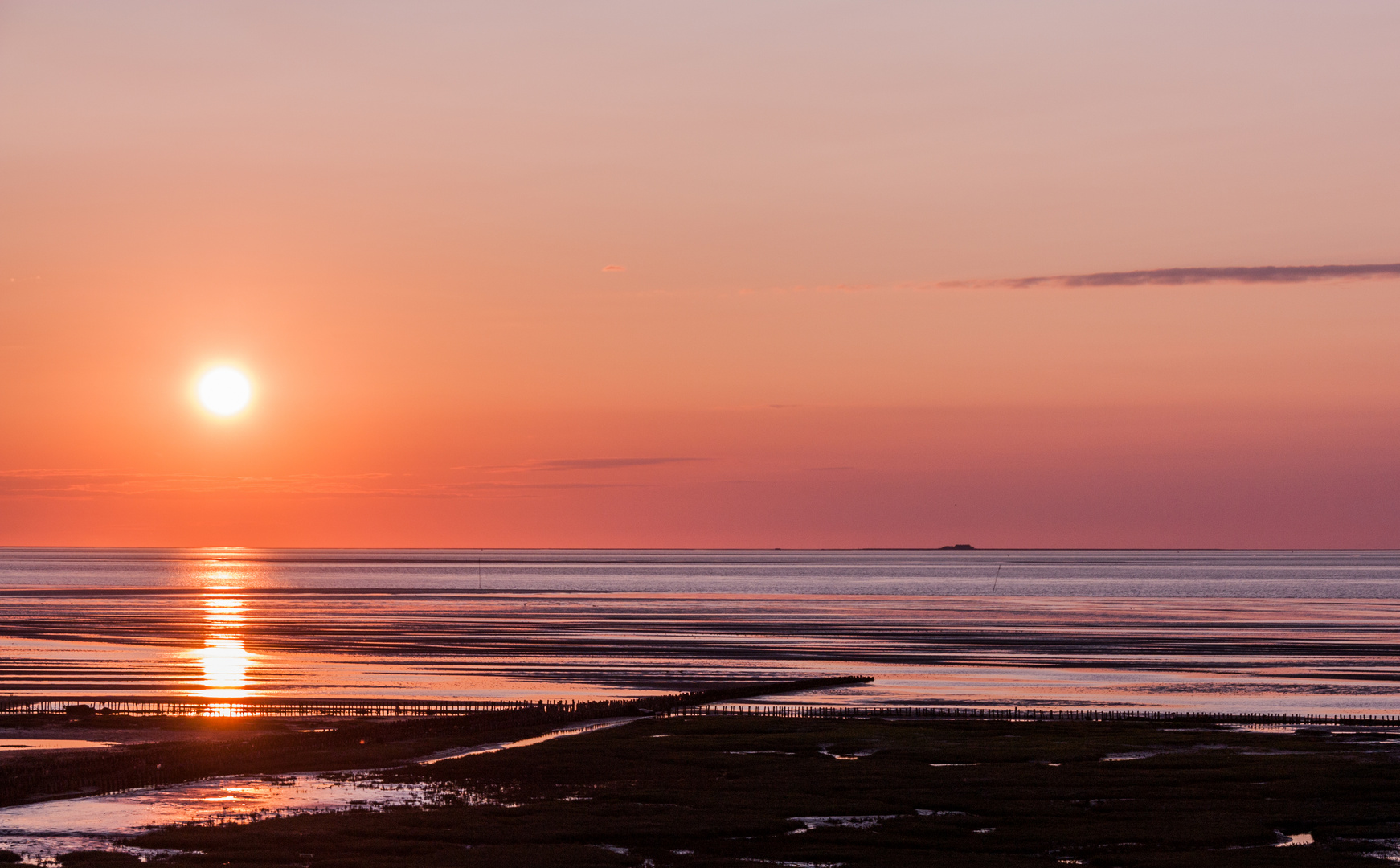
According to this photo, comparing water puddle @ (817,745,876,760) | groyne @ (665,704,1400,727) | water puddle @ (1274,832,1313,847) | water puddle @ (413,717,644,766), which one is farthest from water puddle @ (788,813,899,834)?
groyne @ (665,704,1400,727)

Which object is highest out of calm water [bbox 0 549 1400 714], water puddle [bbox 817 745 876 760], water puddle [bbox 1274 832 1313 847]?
calm water [bbox 0 549 1400 714]

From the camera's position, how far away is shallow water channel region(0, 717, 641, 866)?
126 feet

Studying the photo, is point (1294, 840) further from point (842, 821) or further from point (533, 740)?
point (533, 740)

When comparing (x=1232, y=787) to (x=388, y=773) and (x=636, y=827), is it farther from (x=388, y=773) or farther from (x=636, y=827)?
(x=388, y=773)

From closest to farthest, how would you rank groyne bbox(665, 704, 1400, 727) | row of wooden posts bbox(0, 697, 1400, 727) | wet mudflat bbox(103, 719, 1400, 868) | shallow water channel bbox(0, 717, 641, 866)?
Result: 1. wet mudflat bbox(103, 719, 1400, 868)
2. shallow water channel bbox(0, 717, 641, 866)
3. groyne bbox(665, 704, 1400, 727)
4. row of wooden posts bbox(0, 697, 1400, 727)

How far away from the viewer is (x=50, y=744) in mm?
56562

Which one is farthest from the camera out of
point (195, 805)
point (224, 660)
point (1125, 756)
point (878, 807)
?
point (224, 660)

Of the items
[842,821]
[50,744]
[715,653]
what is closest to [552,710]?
[50,744]

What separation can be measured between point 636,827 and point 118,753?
23.9 metres

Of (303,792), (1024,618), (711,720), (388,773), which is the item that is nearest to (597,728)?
(711,720)

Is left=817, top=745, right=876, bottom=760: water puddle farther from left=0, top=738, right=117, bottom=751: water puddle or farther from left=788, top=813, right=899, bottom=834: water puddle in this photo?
left=0, top=738, right=117, bottom=751: water puddle

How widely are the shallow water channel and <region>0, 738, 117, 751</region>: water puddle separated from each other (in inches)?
411

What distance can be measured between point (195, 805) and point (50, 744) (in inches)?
649

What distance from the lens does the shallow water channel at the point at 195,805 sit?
126 feet
